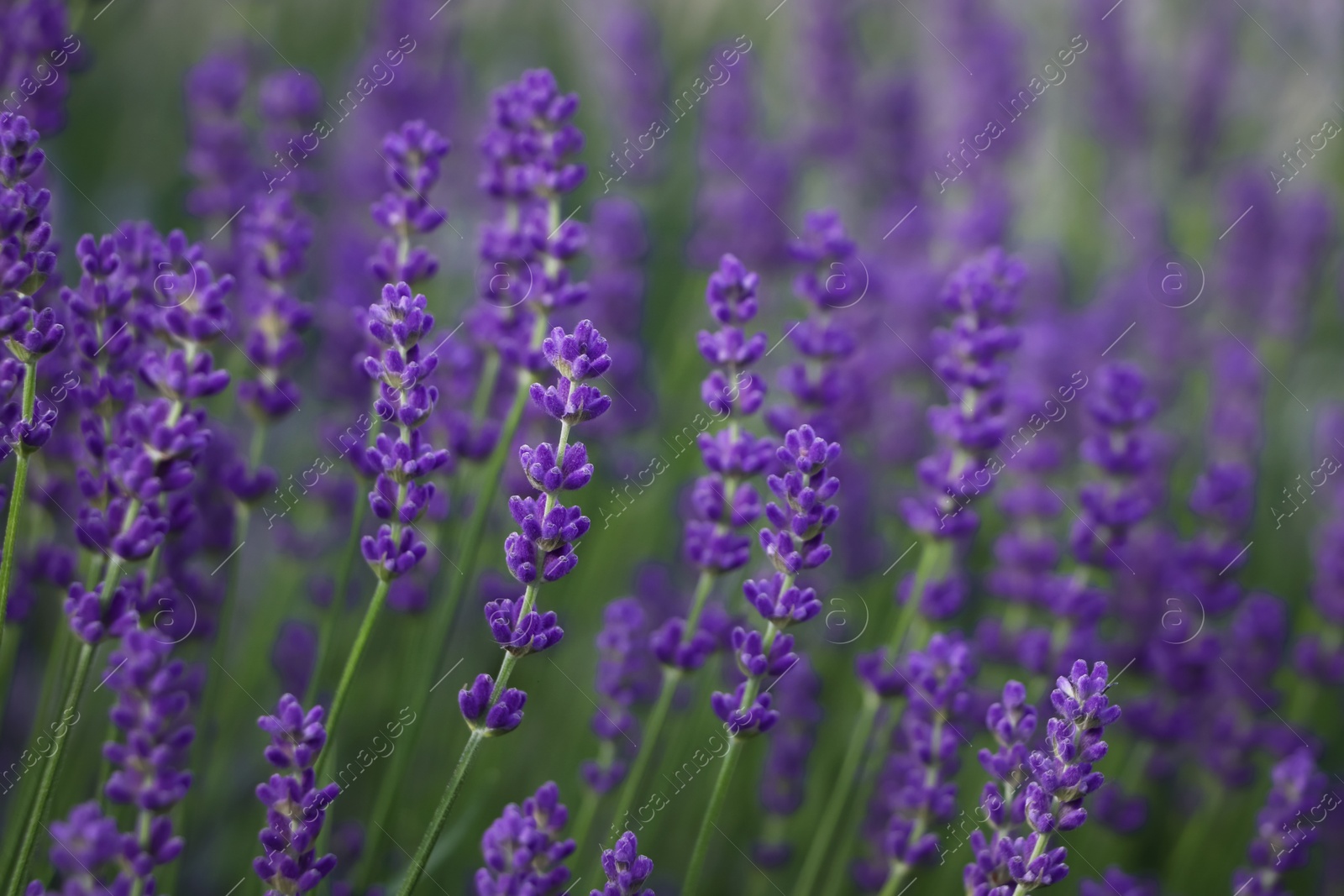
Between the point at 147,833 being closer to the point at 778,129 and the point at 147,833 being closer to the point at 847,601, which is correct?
the point at 847,601

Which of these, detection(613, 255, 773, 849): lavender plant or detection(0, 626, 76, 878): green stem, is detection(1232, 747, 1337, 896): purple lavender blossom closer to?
detection(613, 255, 773, 849): lavender plant

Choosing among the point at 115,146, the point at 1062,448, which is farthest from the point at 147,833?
the point at 115,146

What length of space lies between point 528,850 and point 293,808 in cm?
25

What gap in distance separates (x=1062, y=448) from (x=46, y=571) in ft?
6.87

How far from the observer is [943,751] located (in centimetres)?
153

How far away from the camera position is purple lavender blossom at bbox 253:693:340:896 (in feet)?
3.85

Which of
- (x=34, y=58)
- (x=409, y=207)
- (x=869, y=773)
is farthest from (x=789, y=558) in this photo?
(x=34, y=58)

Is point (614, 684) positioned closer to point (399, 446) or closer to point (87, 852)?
point (399, 446)

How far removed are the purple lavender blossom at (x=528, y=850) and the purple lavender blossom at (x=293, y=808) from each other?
17 cm

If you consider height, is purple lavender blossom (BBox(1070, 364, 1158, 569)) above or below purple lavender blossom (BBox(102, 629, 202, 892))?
below

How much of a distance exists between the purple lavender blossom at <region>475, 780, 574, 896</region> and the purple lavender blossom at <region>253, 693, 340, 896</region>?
17cm

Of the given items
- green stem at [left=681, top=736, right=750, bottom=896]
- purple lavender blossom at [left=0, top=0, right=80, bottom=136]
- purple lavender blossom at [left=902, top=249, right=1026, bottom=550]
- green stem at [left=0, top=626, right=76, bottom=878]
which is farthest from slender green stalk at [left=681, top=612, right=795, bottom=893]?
purple lavender blossom at [left=0, top=0, right=80, bottom=136]

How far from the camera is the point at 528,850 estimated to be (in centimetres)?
125

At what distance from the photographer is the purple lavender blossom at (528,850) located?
1244 millimetres
